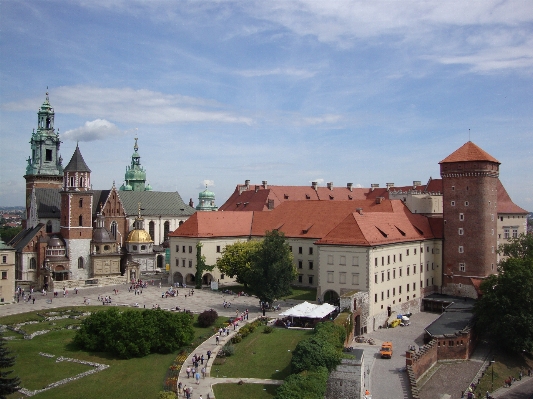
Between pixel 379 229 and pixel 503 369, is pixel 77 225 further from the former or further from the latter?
pixel 503 369

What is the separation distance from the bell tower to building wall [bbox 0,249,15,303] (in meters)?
29.3

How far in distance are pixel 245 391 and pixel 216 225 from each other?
4188cm

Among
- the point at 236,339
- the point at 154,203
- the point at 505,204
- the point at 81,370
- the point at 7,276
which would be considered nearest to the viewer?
the point at 81,370

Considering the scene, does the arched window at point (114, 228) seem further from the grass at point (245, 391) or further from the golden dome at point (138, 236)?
the grass at point (245, 391)

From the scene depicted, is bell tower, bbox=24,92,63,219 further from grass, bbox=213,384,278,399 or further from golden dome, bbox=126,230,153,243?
grass, bbox=213,384,278,399

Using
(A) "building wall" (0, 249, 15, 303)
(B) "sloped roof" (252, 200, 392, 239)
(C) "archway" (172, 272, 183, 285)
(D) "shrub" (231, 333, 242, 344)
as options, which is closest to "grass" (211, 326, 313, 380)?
(D) "shrub" (231, 333, 242, 344)

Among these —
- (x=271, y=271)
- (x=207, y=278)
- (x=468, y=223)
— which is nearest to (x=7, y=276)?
(x=207, y=278)

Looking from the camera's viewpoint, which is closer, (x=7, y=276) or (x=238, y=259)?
(x=7, y=276)

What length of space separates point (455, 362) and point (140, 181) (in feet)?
324

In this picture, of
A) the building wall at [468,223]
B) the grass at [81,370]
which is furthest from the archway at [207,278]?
the building wall at [468,223]

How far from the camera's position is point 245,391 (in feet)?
120

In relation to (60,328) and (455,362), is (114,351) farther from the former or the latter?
(455,362)

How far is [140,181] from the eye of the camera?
134m

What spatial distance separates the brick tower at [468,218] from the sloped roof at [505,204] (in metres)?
18.9
